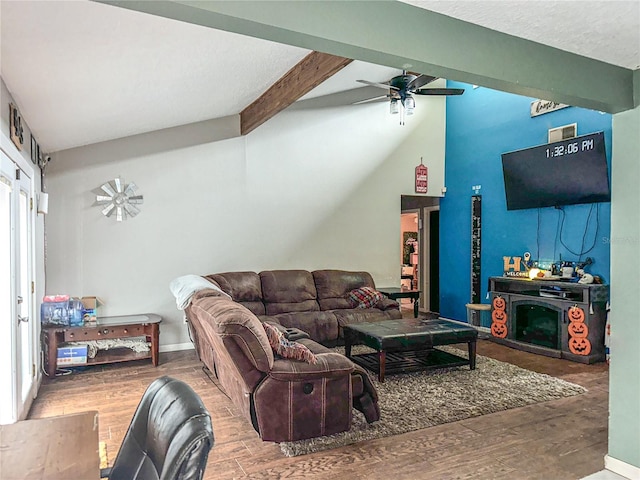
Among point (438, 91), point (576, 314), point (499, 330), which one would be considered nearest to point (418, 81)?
point (438, 91)

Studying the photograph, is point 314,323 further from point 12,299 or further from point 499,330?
point 12,299

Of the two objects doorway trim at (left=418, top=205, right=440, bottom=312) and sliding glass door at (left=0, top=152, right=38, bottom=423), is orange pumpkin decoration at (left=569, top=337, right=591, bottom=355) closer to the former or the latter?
doorway trim at (left=418, top=205, right=440, bottom=312)

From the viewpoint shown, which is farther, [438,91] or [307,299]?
[307,299]

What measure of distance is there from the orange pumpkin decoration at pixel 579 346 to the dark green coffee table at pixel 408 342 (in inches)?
55.7

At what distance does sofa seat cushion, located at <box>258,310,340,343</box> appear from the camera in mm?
5473

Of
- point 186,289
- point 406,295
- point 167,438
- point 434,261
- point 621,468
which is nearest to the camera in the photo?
point 167,438

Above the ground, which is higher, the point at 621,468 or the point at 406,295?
the point at 406,295

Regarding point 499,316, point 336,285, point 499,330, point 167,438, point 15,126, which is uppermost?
point 15,126

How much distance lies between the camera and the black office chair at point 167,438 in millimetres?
1176

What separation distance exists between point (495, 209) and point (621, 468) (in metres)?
4.54

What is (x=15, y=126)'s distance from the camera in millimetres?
2965

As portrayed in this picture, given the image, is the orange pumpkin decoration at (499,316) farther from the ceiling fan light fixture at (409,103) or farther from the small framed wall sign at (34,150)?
the small framed wall sign at (34,150)

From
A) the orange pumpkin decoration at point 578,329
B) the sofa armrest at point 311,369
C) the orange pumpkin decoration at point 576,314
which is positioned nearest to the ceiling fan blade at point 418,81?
the sofa armrest at point 311,369

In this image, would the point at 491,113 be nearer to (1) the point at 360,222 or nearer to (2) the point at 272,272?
(1) the point at 360,222
